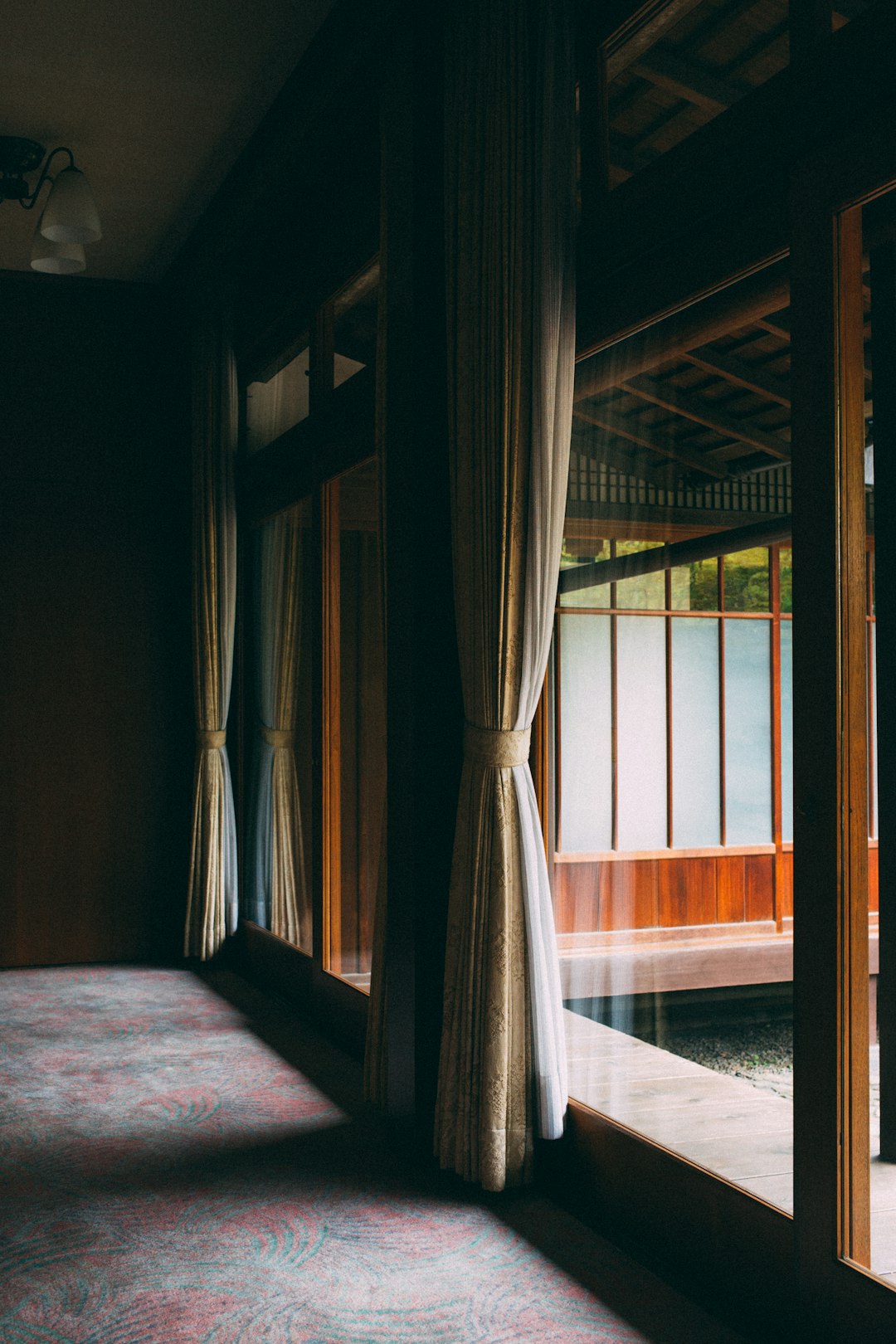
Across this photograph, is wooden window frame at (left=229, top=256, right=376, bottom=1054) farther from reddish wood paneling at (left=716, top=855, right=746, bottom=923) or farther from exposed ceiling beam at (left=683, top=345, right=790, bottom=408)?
reddish wood paneling at (left=716, top=855, right=746, bottom=923)

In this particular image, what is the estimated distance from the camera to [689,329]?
264cm

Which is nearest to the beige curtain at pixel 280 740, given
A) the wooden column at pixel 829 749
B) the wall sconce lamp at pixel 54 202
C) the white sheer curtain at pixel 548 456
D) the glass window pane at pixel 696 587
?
the wall sconce lamp at pixel 54 202

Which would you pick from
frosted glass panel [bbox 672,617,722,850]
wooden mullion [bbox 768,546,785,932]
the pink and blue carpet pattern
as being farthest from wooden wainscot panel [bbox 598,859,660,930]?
the pink and blue carpet pattern

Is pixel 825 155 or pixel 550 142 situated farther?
pixel 550 142

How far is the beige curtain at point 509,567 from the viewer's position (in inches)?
115

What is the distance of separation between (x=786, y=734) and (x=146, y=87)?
367 cm

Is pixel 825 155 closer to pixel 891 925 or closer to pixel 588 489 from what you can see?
pixel 588 489

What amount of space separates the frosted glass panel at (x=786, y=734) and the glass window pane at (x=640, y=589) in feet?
1.60

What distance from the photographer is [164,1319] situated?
7.77 ft

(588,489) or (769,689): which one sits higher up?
(588,489)

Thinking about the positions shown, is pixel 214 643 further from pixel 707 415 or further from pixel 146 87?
pixel 707 415

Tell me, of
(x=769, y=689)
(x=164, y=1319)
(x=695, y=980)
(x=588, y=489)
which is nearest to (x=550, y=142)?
(x=588, y=489)

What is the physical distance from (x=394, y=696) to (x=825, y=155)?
1842 millimetres

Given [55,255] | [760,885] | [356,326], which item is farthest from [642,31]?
[55,255]
